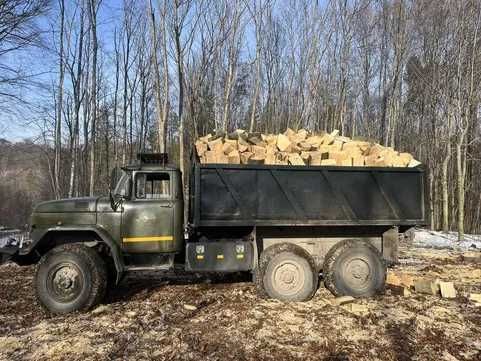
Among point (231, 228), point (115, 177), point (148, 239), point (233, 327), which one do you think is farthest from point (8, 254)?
point (233, 327)

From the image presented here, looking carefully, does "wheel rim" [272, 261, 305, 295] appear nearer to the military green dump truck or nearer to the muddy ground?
the military green dump truck

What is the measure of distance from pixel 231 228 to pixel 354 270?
226cm

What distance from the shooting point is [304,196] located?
7.25 meters

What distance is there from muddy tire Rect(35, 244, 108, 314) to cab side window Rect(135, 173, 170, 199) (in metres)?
1.29

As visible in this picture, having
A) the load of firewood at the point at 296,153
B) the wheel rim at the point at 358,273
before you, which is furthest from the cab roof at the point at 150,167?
the wheel rim at the point at 358,273

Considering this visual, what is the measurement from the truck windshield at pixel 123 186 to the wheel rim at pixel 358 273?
3.94 m

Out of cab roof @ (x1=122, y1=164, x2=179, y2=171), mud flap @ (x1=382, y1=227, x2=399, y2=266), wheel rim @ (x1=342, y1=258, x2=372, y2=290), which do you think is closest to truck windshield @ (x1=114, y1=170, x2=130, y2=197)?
cab roof @ (x1=122, y1=164, x2=179, y2=171)

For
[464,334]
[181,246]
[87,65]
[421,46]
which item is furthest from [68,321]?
[421,46]

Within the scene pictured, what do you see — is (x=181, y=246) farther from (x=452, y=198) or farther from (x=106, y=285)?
(x=452, y=198)

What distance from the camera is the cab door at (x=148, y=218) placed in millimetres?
7031

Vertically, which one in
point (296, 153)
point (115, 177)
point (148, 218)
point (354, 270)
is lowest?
point (354, 270)

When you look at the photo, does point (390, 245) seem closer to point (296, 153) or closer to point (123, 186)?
point (296, 153)

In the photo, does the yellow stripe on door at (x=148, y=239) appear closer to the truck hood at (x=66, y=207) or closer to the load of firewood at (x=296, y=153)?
the truck hood at (x=66, y=207)

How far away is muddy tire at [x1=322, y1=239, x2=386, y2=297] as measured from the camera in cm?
748
